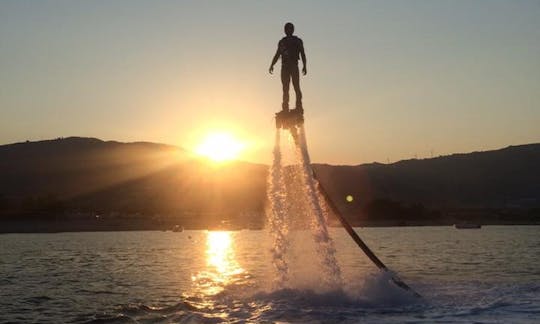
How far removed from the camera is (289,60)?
904 inches

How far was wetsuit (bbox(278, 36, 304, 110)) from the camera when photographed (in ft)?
75.6

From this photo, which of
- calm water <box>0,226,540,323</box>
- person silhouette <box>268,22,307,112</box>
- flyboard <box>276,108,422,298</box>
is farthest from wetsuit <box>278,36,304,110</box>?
calm water <box>0,226,540,323</box>

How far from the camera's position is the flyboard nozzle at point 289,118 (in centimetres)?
2273

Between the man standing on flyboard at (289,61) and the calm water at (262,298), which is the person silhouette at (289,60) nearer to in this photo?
the man standing on flyboard at (289,61)

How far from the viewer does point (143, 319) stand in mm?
24516

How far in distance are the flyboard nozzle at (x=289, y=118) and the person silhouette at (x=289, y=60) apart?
19 cm

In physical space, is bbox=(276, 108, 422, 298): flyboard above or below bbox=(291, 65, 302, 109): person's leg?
below

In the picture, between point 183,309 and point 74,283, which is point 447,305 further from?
point 74,283

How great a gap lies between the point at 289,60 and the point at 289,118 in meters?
2.11

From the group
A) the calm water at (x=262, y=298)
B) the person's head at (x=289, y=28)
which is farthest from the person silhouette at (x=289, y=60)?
the calm water at (x=262, y=298)

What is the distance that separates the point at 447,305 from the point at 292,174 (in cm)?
814

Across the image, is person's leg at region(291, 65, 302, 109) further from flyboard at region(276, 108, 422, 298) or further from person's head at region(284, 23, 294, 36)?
person's head at region(284, 23, 294, 36)

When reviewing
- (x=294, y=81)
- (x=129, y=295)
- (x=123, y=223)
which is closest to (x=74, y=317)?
(x=129, y=295)

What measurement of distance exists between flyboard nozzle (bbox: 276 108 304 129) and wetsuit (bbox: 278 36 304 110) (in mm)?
256
